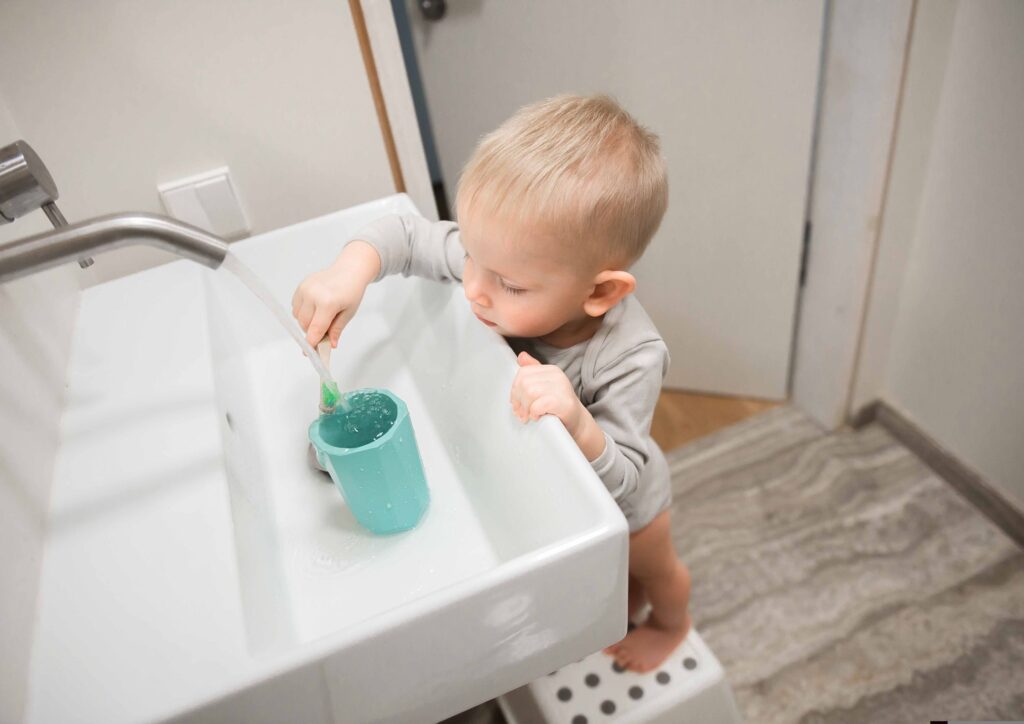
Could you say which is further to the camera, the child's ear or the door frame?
the door frame

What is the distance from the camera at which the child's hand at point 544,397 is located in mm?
544

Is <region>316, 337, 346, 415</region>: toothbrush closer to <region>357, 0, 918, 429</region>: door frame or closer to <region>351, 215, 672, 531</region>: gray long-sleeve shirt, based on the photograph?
<region>351, 215, 672, 531</region>: gray long-sleeve shirt

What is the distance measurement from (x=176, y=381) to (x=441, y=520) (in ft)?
0.89

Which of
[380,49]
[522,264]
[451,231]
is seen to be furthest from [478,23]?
[522,264]

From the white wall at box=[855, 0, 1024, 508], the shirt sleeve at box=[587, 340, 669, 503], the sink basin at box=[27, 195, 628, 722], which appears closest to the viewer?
the sink basin at box=[27, 195, 628, 722]

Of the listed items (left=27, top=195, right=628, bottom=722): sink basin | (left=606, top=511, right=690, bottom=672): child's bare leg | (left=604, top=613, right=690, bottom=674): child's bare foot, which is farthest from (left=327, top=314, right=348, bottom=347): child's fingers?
(left=604, top=613, right=690, bottom=674): child's bare foot

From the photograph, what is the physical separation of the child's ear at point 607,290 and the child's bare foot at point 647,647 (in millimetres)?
462

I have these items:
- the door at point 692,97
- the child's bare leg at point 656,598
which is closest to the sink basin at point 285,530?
the child's bare leg at point 656,598

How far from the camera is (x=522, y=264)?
62cm

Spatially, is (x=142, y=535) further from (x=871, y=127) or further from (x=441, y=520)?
(x=871, y=127)

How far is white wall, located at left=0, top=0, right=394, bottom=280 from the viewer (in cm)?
72

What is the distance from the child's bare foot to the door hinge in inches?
30.7

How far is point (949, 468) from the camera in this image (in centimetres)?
137

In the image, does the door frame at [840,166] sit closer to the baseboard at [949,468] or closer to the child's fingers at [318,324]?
the baseboard at [949,468]
